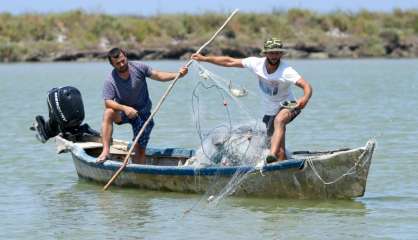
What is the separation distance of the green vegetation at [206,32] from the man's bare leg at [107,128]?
3769cm

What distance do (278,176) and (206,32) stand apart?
45986 millimetres

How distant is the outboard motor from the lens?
1377 cm

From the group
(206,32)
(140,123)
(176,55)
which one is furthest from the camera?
(206,32)

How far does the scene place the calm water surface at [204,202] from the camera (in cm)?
1043

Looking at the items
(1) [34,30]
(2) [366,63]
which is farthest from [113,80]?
(1) [34,30]

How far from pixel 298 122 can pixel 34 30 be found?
1473 inches

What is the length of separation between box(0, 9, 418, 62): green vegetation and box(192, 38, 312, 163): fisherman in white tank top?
38606 millimetres

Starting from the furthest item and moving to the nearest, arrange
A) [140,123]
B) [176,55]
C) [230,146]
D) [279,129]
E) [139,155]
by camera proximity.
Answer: [176,55], [139,155], [140,123], [230,146], [279,129]

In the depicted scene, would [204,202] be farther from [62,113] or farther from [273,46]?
[62,113]

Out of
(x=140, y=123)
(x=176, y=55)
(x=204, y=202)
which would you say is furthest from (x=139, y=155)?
(x=176, y=55)

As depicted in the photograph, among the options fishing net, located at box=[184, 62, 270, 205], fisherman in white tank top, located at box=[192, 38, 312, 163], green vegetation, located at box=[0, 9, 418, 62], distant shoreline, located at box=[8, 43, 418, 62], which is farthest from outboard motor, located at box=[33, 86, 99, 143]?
green vegetation, located at box=[0, 9, 418, 62]

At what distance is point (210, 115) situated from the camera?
849 inches

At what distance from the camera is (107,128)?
12.6m

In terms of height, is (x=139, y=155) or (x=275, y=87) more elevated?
(x=275, y=87)
